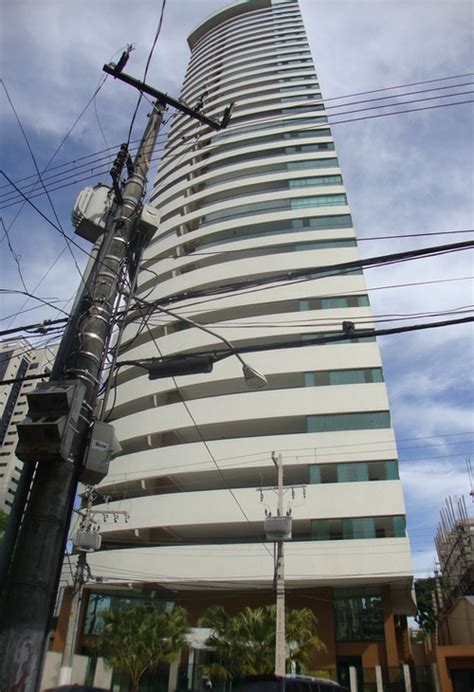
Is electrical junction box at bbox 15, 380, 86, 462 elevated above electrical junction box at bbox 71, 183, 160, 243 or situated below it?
below

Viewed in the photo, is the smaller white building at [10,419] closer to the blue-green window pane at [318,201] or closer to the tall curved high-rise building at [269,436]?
the tall curved high-rise building at [269,436]

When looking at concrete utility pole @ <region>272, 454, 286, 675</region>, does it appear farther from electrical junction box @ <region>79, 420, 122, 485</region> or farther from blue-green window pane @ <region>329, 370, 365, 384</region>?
electrical junction box @ <region>79, 420, 122, 485</region>

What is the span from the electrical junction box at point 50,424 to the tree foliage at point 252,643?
50.2 ft

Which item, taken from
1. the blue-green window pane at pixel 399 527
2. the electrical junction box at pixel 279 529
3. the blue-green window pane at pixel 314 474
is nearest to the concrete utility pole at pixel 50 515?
the electrical junction box at pixel 279 529

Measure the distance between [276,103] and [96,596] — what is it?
43.7 m

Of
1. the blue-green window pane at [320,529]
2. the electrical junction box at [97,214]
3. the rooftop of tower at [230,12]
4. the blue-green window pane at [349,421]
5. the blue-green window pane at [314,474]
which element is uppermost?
the rooftop of tower at [230,12]

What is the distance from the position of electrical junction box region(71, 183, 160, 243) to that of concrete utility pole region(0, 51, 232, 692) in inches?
45.0

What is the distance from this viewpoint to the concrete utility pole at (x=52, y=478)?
3.61 meters

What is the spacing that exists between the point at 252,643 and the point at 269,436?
928 cm

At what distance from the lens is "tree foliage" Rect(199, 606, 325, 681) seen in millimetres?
15775

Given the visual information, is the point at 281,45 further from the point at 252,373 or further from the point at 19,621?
the point at 19,621

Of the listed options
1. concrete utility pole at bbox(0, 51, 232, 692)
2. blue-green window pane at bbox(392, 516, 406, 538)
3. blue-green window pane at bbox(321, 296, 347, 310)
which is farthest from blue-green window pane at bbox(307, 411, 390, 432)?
concrete utility pole at bbox(0, 51, 232, 692)

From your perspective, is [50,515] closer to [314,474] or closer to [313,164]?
[314,474]

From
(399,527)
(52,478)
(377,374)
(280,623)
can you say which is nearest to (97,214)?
(52,478)
